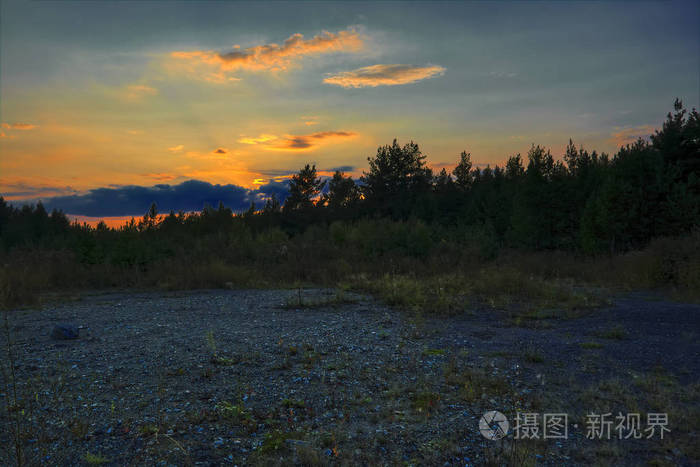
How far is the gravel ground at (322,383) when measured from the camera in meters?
3.71

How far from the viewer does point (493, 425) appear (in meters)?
4.23

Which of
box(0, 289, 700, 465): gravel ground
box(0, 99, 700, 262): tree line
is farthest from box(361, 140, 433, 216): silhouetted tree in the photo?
box(0, 289, 700, 465): gravel ground

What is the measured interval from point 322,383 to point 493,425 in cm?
205

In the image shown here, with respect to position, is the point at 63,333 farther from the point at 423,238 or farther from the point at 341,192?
the point at 341,192

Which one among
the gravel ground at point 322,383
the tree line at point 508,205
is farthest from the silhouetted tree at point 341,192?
the gravel ground at point 322,383

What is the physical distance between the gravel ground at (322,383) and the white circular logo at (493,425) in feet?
0.28

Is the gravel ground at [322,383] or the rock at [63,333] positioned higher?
the rock at [63,333]

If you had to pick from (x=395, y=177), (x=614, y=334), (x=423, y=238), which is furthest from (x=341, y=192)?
(x=614, y=334)

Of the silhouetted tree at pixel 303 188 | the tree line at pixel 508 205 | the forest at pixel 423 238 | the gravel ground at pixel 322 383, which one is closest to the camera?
the gravel ground at pixel 322 383

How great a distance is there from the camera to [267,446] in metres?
3.71

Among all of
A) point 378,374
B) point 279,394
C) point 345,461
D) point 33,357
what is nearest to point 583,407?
point 378,374

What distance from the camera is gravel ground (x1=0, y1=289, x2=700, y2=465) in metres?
3.71

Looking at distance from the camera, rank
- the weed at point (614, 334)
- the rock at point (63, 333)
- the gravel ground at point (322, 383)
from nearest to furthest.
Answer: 1. the gravel ground at point (322, 383)
2. the rock at point (63, 333)
3. the weed at point (614, 334)

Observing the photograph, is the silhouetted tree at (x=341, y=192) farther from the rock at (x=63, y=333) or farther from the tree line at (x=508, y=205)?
the rock at (x=63, y=333)
